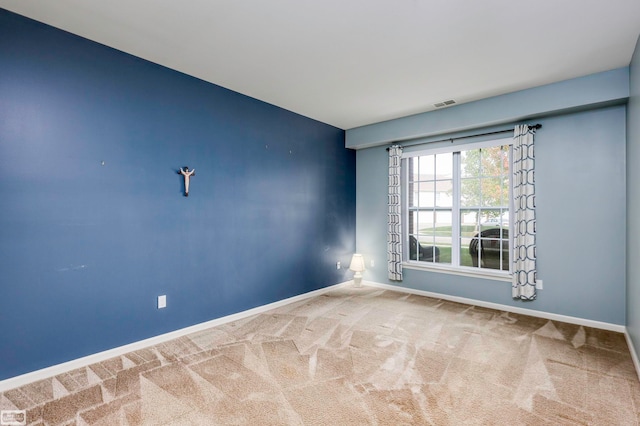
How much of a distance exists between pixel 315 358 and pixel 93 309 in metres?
1.96

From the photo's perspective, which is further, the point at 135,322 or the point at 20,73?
the point at 135,322

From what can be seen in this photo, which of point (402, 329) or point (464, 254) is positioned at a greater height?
point (464, 254)

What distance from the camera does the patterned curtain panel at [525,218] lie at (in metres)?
3.80

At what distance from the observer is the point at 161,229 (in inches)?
123

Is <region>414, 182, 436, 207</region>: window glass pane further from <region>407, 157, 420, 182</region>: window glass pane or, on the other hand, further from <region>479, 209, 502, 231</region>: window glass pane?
<region>479, 209, 502, 231</region>: window glass pane

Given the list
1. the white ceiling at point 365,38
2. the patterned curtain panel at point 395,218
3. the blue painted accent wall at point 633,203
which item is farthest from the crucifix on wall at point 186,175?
the blue painted accent wall at point 633,203

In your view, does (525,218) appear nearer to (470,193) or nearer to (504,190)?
(504,190)

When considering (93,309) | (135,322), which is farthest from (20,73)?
(135,322)

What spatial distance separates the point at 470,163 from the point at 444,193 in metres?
0.56

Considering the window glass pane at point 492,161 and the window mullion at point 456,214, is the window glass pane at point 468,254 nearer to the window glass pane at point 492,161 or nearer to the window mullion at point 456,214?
the window mullion at point 456,214

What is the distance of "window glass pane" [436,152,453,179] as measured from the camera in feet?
15.3

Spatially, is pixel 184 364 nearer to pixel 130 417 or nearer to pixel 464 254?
pixel 130 417

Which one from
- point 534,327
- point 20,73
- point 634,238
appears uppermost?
point 20,73

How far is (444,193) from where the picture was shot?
15.6ft
